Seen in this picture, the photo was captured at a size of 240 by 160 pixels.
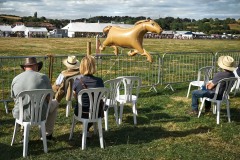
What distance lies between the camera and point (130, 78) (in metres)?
6.46

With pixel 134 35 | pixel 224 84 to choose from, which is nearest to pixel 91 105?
pixel 134 35

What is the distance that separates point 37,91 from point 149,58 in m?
2.75

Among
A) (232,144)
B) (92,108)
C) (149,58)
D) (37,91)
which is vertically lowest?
(232,144)

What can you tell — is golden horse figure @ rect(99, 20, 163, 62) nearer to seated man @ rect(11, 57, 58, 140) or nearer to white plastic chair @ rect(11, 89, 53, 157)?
seated man @ rect(11, 57, 58, 140)

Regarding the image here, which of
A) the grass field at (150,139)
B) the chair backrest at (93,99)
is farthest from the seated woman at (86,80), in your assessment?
the grass field at (150,139)

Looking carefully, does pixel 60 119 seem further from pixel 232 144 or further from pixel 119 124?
pixel 232 144

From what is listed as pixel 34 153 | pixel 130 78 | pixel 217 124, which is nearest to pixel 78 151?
pixel 34 153

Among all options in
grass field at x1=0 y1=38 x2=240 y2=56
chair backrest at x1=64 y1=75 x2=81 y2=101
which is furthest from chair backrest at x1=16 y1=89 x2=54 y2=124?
grass field at x1=0 y1=38 x2=240 y2=56

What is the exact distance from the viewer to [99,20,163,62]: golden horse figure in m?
6.10

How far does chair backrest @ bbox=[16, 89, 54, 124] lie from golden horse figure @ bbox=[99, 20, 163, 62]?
7.40ft

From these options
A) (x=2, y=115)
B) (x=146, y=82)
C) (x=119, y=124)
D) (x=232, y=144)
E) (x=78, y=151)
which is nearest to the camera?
(x=78, y=151)

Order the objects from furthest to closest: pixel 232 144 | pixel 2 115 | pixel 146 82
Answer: pixel 146 82, pixel 2 115, pixel 232 144

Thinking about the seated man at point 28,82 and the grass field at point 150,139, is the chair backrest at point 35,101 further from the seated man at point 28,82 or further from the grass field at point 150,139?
the grass field at point 150,139

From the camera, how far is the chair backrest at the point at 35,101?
4.58 m
